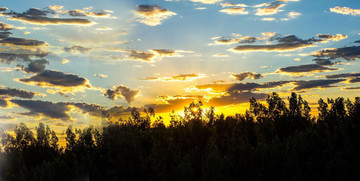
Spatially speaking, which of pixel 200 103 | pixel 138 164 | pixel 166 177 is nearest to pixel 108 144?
pixel 138 164

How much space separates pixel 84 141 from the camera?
111m

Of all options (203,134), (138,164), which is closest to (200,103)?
(203,134)

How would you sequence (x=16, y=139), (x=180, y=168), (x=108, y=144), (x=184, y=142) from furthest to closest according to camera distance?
(x=16, y=139) < (x=184, y=142) < (x=108, y=144) < (x=180, y=168)

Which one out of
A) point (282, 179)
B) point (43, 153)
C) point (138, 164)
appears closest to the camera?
point (282, 179)

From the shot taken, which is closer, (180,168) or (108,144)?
(180,168)

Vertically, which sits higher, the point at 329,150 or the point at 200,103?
the point at 200,103

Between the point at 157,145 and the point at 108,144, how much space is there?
1338 centimetres

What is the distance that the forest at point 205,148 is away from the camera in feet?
254

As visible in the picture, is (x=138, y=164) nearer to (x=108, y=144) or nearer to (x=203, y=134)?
(x=108, y=144)

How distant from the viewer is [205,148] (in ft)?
341

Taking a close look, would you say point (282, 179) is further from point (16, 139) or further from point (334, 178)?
point (16, 139)

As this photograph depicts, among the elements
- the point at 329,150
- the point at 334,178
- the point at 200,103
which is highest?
the point at 200,103

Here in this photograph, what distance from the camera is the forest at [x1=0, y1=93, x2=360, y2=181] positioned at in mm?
77438

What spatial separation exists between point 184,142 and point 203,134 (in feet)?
22.8
